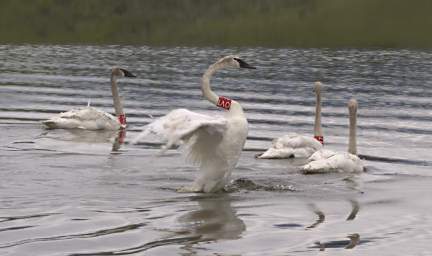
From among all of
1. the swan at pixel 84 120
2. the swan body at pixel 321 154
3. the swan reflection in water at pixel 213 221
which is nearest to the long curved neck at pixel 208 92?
the swan reflection in water at pixel 213 221

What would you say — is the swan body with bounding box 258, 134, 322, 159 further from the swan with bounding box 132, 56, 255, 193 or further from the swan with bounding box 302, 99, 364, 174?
the swan with bounding box 132, 56, 255, 193

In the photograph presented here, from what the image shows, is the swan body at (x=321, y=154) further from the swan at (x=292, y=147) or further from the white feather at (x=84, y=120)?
the white feather at (x=84, y=120)

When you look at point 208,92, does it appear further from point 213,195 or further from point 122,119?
point 122,119

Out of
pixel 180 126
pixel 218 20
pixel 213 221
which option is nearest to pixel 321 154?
pixel 213 221

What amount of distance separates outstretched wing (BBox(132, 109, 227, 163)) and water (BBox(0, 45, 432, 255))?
846 millimetres

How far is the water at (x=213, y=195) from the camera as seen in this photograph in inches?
597

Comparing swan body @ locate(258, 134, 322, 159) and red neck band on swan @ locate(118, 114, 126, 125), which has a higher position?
swan body @ locate(258, 134, 322, 159)

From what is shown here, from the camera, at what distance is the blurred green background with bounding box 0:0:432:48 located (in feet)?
377

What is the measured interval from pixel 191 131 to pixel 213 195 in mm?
2839

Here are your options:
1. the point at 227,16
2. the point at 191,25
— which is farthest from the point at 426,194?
the point at 227,16

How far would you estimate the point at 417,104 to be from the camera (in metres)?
35.4

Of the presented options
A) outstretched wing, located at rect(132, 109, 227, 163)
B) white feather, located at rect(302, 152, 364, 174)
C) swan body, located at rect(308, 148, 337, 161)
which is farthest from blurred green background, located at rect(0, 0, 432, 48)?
outstretched wing, located at rect(132, 109, 227, 163)

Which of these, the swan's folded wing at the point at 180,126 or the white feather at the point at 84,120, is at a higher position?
the swan's folded wing at the point at 180,126

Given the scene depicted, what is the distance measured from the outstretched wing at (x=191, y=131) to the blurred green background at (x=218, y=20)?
281ft
